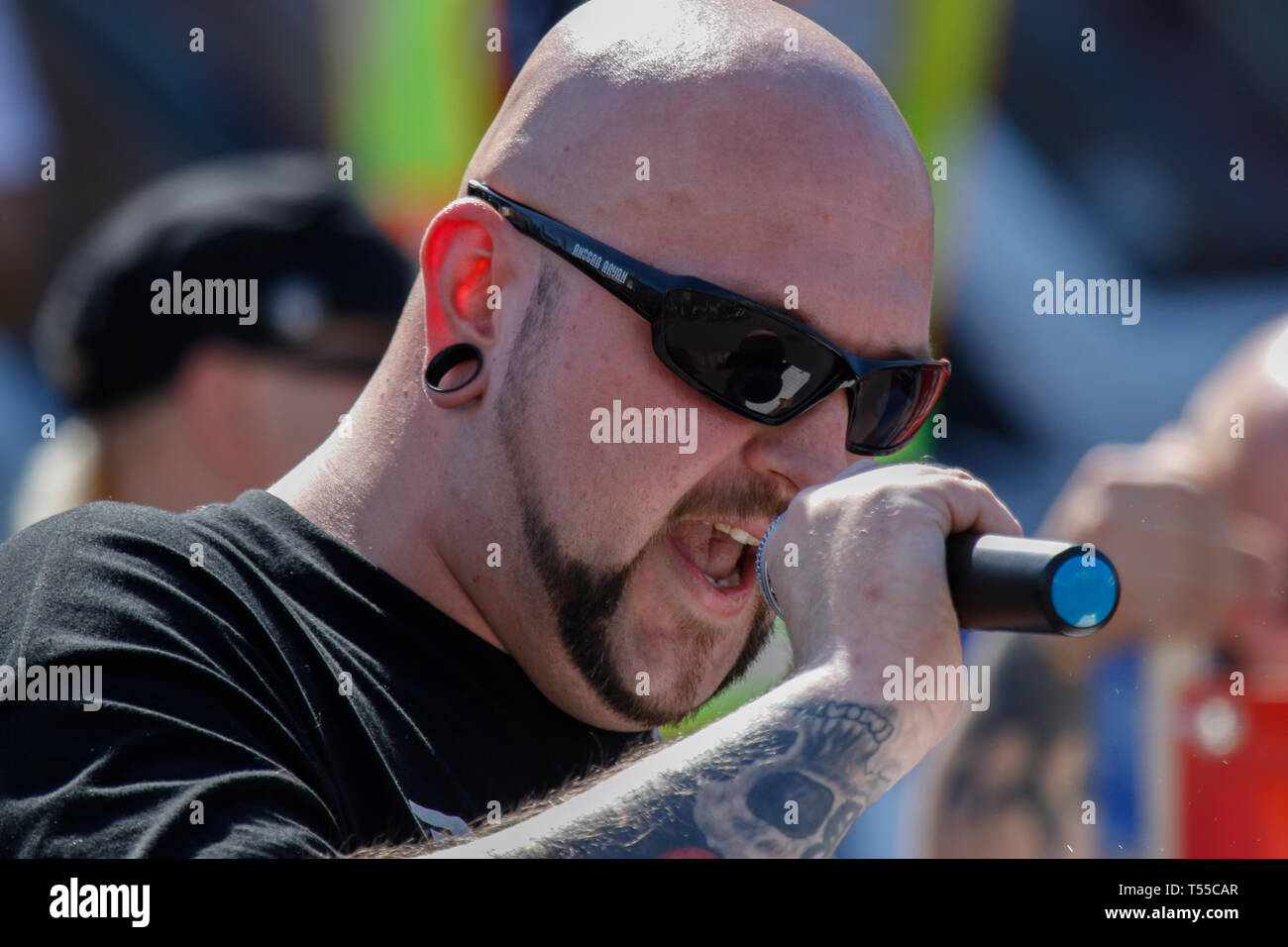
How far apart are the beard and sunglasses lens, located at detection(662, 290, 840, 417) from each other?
135mm

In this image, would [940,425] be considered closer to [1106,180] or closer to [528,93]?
[1106,180]

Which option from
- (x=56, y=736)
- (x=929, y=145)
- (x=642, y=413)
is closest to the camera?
(x=56, y=736)

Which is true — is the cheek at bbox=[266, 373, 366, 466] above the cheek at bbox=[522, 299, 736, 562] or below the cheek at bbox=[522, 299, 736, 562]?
above

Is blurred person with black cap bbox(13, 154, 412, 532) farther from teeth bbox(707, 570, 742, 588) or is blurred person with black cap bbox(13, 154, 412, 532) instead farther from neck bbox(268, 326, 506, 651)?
teeth bbox(707, 570, 742, 588)

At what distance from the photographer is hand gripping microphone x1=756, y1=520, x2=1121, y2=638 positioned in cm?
142

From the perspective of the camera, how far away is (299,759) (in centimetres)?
151

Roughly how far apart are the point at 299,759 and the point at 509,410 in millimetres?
645

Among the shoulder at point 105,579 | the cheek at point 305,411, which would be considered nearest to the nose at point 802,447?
the shoulder at point 105,579

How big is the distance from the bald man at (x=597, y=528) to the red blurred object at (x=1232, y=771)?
1.35m

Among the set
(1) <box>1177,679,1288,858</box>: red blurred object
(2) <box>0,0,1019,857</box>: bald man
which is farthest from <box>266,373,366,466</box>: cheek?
(1) <box>1177,679,1288,858</box>: red blurred object

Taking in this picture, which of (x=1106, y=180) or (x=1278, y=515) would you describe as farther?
(x=1106, y=180)

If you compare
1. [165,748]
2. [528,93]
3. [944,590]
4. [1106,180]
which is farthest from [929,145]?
[165,748]

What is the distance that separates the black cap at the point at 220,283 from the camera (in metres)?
3.24

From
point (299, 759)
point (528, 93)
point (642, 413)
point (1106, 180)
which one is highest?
point (1106, 180)
